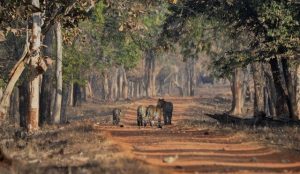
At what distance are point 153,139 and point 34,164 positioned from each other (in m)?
6.00

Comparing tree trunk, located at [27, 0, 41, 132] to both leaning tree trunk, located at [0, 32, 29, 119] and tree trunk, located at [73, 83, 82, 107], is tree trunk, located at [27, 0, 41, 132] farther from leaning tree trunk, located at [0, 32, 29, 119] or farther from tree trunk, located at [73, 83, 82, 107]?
tree trunk, located at [73, 83, 82, 107]

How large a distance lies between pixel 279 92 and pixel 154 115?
7.30 metres

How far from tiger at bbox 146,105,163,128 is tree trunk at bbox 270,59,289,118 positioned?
21.1 ft

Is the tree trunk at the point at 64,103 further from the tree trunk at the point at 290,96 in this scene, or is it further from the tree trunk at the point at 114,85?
the tree trunk at the point at 114,85

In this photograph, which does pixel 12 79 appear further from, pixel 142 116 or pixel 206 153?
pixel 142 116

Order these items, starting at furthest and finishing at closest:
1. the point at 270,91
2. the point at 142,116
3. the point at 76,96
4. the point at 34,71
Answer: the point at 76,96 → the point at 270,91 → the point at 142,116 → the point at 34,71

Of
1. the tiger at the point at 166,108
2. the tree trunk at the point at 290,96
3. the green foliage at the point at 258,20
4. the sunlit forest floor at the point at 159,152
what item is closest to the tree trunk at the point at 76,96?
the green foliage at the point at 258,20

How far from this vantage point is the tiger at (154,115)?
26.3m

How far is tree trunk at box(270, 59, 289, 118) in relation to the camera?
97.5ft

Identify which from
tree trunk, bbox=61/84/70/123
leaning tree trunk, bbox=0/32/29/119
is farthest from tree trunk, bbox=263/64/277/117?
leaning tree trunk, bbox=0/32/29/119

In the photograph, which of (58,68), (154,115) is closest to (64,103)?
(58,68)

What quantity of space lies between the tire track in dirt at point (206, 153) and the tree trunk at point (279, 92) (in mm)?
7928

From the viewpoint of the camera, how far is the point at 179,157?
15.4 metres

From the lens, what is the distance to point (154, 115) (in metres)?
26.5
